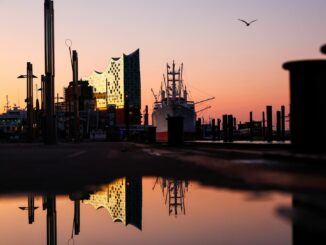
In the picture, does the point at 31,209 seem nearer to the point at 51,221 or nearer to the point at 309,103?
the point at 51,221

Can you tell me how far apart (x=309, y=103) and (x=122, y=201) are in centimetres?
546

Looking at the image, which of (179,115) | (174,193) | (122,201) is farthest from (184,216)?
(179,115)

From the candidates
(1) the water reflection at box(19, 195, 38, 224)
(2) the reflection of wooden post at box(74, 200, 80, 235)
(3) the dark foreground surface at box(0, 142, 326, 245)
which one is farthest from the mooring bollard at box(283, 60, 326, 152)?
(1) the water reflection at box(19, 195, 38, 224)

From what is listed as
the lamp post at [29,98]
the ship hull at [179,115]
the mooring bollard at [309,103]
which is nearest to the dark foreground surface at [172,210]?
the mooring bollard at [309,103]

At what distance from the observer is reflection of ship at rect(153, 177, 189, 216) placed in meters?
5.62

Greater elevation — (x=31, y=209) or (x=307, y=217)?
(x=307, y=217)

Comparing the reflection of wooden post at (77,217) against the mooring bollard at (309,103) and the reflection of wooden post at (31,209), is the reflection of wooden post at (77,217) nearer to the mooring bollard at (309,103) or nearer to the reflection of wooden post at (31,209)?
the reflection of wooden post at (31,209)

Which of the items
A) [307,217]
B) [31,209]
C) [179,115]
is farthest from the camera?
[179,115]

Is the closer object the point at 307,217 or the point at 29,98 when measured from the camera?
the point at 307,217

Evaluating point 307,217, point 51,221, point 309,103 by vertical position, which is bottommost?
point 51,221

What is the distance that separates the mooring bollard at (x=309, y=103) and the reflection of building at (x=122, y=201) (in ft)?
12.9

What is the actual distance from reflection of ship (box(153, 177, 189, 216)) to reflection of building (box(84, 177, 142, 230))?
0.36m

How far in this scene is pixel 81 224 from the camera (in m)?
4.88

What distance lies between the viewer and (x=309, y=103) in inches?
408
